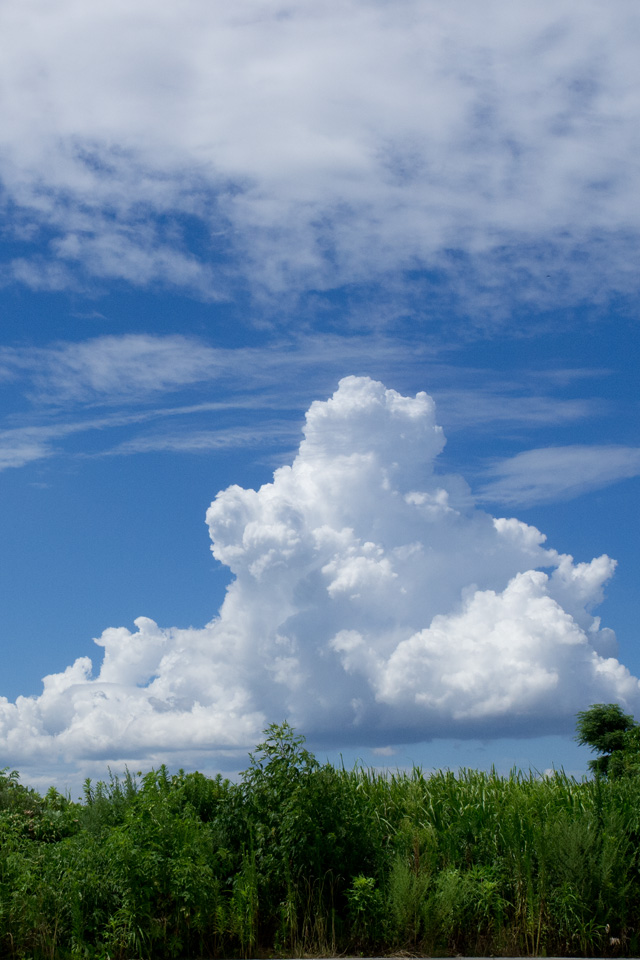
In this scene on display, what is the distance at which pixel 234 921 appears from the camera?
10.2 meters

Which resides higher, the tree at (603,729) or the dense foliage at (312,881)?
the tree at (603,729)

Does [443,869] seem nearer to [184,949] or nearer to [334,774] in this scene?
[334,774]

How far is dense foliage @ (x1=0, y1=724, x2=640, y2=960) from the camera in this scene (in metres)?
10.0

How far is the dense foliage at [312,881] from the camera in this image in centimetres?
1002

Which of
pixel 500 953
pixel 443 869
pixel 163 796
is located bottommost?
pixel 500 953

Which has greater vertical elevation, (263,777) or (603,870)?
(263,777)

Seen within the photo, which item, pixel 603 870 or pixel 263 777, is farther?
pixel 263 777

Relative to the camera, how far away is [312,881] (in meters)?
10.6

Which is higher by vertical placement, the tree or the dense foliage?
the tree

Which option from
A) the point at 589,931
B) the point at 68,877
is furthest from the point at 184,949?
the point at 589,931

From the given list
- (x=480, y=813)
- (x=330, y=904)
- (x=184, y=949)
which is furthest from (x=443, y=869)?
(x=184, y=949)

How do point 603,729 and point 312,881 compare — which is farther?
point 603,729

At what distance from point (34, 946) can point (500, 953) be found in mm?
5476

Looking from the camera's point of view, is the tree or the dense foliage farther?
the tree
